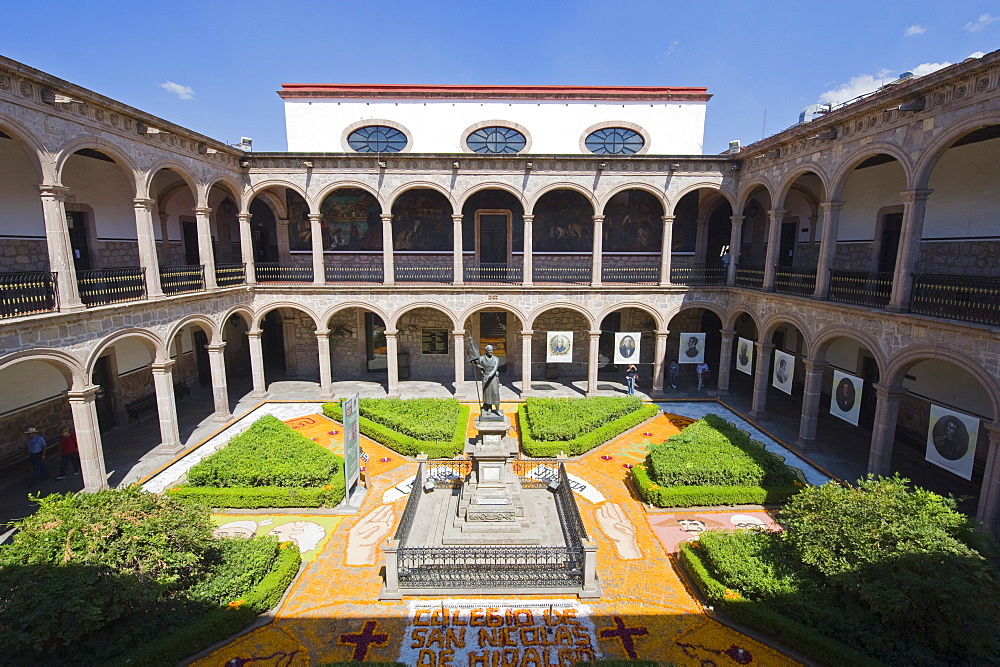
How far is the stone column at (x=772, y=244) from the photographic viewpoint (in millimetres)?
17391

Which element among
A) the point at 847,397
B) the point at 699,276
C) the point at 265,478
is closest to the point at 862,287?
the point at 847,397

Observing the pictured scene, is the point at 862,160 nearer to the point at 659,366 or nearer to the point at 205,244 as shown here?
the point at 659,366

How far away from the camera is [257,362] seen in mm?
20516

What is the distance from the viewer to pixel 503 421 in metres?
11.3

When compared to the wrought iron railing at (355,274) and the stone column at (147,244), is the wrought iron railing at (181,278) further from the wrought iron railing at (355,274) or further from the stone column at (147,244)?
the wrought iron railing at (355,274)

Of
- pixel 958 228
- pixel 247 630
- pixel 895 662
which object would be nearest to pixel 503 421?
pixel 247 630

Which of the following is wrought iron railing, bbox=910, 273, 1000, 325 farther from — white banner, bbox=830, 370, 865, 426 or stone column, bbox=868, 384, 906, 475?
white banner, bbox=830, 370, 865, 426

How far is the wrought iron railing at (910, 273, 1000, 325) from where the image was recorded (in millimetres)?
10430

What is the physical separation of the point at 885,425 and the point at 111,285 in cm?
2042

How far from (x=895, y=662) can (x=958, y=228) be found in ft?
40.2

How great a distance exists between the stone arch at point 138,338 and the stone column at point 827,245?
64.3 ft

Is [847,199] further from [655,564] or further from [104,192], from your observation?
[104,192]

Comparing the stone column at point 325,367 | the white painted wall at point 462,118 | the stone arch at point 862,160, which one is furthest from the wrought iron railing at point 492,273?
the stone arch at point 862,160

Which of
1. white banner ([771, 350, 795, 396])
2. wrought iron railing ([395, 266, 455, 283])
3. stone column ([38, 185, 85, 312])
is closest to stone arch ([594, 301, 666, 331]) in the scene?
white banner ([771, 350, 795, 396])
